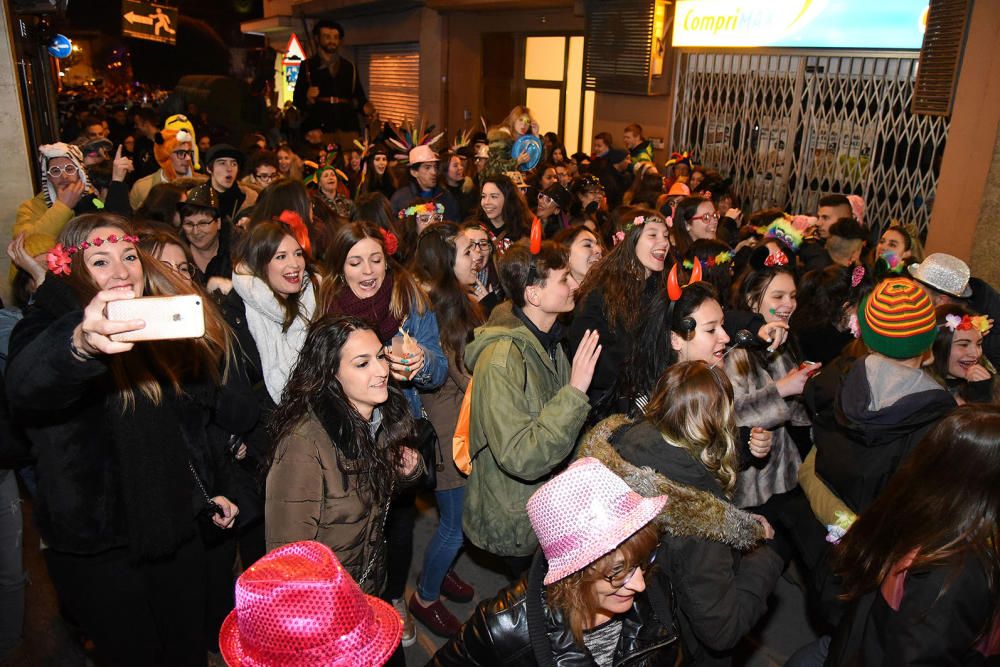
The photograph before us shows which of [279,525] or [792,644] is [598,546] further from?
[792,644]

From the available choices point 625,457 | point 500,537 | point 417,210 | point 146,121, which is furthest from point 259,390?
point 146,121

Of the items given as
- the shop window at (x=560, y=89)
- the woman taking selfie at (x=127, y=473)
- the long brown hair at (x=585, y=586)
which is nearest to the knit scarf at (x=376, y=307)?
the woman taking selfie at (x=127, y=473)

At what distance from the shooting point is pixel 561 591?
6.56ft

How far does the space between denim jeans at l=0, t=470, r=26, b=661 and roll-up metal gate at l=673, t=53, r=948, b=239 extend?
28.3 ft

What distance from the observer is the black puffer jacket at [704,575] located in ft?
7.44

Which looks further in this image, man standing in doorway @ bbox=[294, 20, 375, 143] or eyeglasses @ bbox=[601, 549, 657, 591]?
man standing in doorway @ bbox=[294, 20, 375, 143]

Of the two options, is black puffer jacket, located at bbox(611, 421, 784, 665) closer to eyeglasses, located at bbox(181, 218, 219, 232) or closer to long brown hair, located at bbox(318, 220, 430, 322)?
long brown hair, located at bbox(318, 220, 430, 322)

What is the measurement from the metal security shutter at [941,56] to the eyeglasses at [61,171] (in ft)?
26.2

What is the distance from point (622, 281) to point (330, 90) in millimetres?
11557

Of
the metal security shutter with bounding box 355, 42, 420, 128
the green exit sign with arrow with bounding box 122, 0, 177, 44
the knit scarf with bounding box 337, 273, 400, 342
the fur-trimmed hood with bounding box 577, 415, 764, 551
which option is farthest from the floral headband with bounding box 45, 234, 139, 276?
the metal security shutter with bounding box 355, 42, 420, 128

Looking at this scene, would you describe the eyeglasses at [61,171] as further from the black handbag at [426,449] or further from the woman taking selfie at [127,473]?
the black handbag at [426,449]

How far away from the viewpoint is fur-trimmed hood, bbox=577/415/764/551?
7.43 feet

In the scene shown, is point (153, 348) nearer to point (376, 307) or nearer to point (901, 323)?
point (376, 307)

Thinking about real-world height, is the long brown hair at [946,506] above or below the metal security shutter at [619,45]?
below
